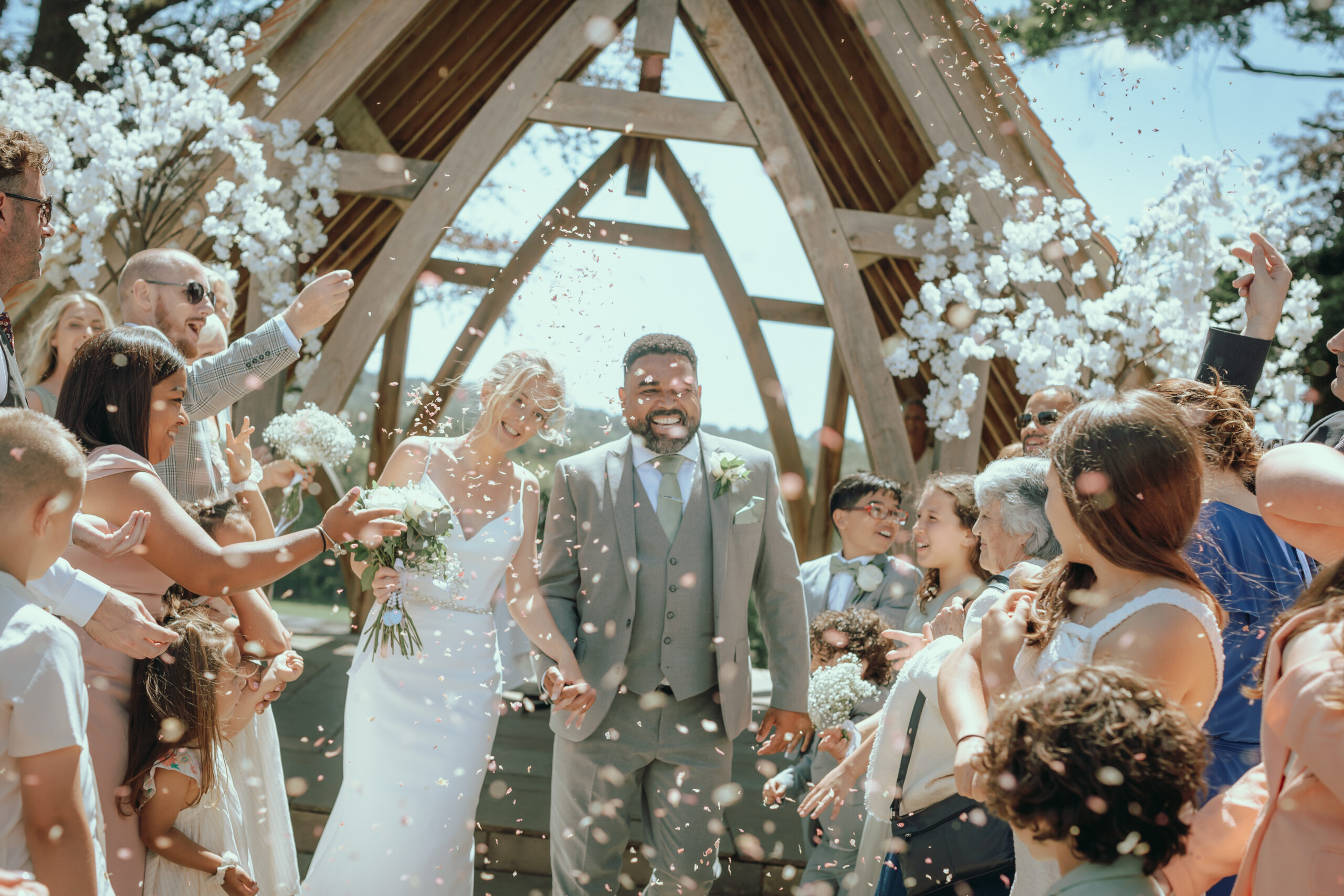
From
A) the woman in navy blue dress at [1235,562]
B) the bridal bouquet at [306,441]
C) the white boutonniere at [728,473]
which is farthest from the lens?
the bridal bouquet at [306,441]

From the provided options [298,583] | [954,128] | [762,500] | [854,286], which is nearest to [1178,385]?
[762,500]

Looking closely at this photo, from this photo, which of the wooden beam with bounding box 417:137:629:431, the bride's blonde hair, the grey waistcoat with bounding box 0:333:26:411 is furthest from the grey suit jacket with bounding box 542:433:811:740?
the wooden beam with bounding box 417:137:629:431

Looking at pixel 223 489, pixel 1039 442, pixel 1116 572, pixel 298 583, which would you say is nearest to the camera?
pixel 1116 572

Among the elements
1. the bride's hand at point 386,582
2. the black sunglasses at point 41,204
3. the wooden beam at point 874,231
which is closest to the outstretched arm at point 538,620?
the bride's hand at point 386,582

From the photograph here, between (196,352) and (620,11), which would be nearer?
(196,352)

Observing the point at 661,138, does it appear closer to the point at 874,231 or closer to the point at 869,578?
the point at 874,231

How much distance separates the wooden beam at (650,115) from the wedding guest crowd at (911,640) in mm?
2671

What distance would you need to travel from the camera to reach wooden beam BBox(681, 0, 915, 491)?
5141 mm

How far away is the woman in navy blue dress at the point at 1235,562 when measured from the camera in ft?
5.99

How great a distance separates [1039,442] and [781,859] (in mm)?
2013

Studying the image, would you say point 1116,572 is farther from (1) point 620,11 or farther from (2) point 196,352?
(1) point 620,11

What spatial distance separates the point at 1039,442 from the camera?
12.1 ft

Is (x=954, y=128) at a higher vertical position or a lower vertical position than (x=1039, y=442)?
higher

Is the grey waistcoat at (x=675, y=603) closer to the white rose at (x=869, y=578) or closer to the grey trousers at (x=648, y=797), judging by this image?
the grey trousers at (x=648, y=797)
